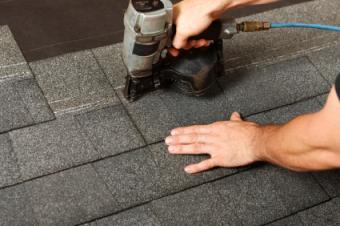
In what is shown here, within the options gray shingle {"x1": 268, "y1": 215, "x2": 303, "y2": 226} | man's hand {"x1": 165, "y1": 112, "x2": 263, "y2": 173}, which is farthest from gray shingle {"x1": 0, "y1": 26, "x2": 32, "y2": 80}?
gray shingle {"x1": 268, "y1": 215, "x2": 303, "y2": 226}

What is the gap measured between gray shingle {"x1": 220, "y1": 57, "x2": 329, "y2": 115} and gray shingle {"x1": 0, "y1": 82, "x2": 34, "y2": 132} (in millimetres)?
689

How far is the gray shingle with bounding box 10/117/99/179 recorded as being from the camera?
57.1 inches

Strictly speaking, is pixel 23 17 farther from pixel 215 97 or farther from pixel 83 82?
pixel 215 97

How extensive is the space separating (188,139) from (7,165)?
553 mm

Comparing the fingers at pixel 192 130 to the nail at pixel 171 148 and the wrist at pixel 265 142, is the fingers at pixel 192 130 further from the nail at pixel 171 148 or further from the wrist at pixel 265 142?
the wrist at pixel 265 142

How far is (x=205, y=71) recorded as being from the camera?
1.65 metres

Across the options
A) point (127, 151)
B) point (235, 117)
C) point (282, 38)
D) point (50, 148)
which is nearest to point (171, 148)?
point (127, 151)

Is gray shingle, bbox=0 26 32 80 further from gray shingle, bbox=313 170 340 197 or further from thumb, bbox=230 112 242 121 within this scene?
gray shingle, bbox=313 170 340 197

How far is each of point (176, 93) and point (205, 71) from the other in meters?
0.15

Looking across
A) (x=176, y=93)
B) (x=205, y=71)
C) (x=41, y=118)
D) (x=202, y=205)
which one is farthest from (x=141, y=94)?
(x=202, y=205)

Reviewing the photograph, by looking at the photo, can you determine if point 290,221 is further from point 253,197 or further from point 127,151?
point 127,151

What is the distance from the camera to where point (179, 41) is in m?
1.54

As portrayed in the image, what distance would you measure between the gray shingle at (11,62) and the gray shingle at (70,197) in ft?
1.34

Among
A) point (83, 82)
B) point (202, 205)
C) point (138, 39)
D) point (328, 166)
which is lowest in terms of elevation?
point (202, 205)
